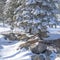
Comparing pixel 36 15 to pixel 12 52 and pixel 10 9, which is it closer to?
pixel 12 52

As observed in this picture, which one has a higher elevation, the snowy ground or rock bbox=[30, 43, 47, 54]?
rock bbox=[30, 43, 47, 54]

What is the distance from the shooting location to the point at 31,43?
19.1 metres

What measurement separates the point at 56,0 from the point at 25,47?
643 centimetres

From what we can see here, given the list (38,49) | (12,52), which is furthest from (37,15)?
(12,52)

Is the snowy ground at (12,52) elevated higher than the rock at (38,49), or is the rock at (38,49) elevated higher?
the rock at (38,49)

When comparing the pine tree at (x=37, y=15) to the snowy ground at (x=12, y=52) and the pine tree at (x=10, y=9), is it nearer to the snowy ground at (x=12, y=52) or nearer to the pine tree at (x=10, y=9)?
Answer: the snowy ground at (x=12, y=52)

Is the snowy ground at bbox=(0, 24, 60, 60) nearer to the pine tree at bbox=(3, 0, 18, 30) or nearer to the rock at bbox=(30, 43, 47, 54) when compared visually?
the rock at bbox=(30, 43, 47, 54)

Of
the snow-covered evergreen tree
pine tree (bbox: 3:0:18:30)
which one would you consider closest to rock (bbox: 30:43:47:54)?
the snow-covered evergreen tree

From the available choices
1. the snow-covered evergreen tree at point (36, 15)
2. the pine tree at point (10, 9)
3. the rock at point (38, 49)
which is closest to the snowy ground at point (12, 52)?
the rock at point (38, 49)

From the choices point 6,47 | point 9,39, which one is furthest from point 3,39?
point 6,47

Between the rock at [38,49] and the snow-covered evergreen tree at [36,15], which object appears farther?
the snow-covered evergreen tree at [36,15]

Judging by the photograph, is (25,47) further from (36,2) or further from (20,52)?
(36,2)

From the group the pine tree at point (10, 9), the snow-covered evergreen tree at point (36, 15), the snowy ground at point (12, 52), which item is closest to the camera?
the snowy ground at point (12, 52)

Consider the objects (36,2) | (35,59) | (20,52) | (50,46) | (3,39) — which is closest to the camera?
(35,59)
